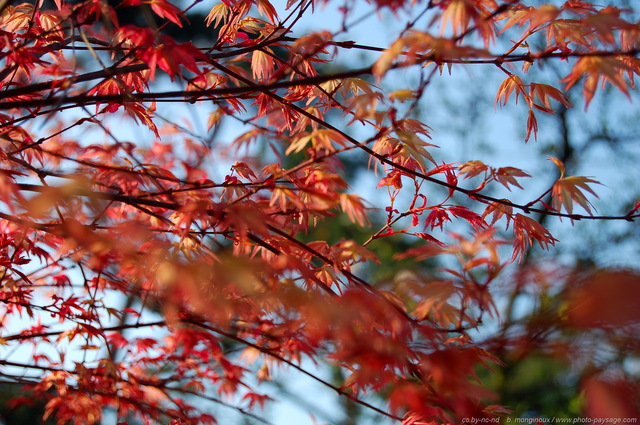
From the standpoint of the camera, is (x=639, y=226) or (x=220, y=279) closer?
(x=220, y=279)

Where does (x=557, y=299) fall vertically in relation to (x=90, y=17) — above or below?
below

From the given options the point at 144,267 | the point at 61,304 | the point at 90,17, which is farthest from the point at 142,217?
the point at 90,17

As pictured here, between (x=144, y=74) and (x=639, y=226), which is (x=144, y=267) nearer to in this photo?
(x=144, y=74)

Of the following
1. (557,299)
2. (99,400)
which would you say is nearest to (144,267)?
(557,299)

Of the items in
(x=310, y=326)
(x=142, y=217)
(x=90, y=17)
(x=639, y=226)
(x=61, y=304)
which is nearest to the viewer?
(x=310, y=326)

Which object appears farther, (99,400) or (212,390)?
(212,390)

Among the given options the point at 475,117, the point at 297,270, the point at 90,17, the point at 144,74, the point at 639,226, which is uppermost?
the point at 475,117

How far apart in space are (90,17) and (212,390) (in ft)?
18.9

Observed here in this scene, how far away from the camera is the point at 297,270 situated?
1.18 metres

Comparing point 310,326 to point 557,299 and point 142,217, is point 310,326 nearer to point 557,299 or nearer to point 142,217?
point 557,299

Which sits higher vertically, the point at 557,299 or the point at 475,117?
the point at 475,117

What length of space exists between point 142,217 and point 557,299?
1.65 metres

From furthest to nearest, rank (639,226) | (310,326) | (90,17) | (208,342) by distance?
(639,226), (208,342), (90,17), (310,326)

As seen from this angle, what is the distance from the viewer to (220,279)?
979 millimetres
